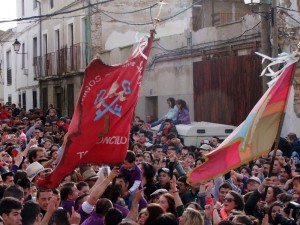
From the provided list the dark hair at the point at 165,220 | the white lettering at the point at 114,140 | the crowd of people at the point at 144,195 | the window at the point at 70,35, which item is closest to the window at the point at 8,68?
the window at the point at 70,35

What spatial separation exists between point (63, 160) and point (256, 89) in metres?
10.8

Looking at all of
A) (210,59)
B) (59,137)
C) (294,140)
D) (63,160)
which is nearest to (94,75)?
(63,160)

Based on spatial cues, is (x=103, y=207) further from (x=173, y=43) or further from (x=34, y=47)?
(x=34, y=47)

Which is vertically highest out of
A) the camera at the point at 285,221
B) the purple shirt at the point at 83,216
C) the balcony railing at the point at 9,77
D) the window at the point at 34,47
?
the window at the point at 34,47

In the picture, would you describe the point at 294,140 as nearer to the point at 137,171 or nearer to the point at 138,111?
the point at 137,171

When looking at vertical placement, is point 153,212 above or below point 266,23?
below

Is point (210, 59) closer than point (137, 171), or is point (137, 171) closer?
point (137, 171)

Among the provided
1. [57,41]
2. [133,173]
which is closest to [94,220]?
[133,173]

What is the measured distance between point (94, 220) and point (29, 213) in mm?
831

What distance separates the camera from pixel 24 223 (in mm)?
7223

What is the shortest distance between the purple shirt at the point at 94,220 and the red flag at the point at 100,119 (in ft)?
2.83

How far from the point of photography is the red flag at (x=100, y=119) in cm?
868

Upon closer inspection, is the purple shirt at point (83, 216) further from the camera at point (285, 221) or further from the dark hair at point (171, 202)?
the camera at point (285, 221)

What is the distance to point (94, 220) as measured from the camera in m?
7.75
